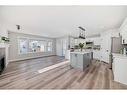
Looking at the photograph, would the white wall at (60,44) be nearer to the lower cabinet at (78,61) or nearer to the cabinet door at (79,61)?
the lower cabinet at (78,61)

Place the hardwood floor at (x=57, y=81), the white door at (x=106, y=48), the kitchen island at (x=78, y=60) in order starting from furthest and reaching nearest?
the white door at (x=106, y=48) < the kitchen island at (x=78, y=60) < the hardwood floor at (x=57, y=81)

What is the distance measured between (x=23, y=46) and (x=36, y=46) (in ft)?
4.96

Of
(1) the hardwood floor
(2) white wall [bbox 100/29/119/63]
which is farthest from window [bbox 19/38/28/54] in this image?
(2) white wall [bbox 100/29/119/63]

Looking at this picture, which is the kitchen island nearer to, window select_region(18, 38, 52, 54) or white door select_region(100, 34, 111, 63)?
white door select_region(100, 34, 111, 63)

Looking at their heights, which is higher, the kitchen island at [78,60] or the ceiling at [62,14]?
the ceiling at [62,14]

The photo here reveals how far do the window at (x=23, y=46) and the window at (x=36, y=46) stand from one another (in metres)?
0.47

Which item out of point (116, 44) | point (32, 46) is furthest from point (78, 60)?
point (32, 46)

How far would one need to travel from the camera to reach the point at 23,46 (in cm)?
852

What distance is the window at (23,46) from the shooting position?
8.17 m

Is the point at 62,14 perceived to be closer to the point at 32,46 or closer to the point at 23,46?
the point at 23,46

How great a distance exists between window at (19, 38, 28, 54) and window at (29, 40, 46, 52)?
466 mm

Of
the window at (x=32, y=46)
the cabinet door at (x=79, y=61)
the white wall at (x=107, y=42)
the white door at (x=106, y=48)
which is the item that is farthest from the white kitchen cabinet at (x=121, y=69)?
the window at (x=32, y=46)

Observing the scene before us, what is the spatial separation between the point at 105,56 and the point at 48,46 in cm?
642

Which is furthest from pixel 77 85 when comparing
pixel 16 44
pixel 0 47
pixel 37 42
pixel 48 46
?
pixel 48 46
